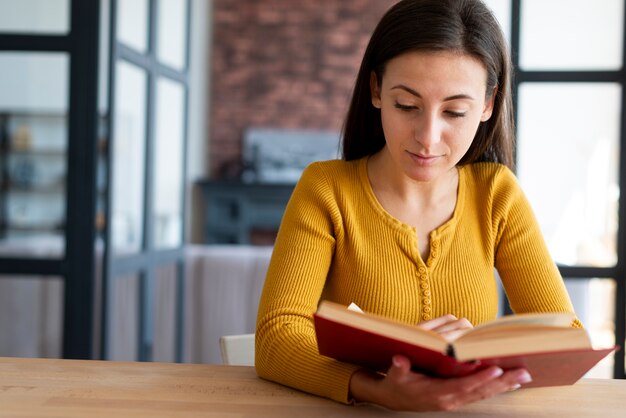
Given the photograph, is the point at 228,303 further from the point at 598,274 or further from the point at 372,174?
the point at 372,174

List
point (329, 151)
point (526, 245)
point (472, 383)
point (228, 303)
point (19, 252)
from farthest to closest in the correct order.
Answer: point (329, 151)
point (228, 303)
point (19, 252)
point (526, 245)
point (472, 383)

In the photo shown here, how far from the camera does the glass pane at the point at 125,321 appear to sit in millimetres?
2820

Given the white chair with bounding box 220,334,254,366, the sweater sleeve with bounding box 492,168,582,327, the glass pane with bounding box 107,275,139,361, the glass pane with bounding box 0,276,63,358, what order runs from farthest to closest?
the glass pane with bounding box 107,275,139,361 → the glass pane with bounding box 0,276,63,358 → the white chair with bounding box 220,334,254,366 → the sweater sleeve with bounding box 492,168,582,327

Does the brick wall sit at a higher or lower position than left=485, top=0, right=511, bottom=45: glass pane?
higher

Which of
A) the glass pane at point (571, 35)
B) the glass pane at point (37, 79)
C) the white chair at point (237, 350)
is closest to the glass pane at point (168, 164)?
the glass pane at point (37, 79)

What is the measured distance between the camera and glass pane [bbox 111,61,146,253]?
2725 mm

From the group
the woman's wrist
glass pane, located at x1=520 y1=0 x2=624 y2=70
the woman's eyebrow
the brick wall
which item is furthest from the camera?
the brick wall

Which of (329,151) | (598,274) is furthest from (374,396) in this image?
(329,151)

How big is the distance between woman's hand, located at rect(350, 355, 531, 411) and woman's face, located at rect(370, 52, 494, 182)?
0.40 m

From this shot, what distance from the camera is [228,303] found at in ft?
10.8

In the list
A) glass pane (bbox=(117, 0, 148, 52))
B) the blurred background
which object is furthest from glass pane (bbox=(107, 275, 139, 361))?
glass pane (bbox=(117, 0, 148, 52))

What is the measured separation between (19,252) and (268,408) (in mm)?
1974

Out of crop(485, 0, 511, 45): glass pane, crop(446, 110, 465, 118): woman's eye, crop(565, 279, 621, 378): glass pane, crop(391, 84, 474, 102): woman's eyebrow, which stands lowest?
crop(565, 279, 621, 378): glass pane

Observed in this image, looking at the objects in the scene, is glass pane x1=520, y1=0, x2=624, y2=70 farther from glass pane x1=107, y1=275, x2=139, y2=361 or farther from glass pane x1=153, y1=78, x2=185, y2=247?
glass pane x1=107, y1=275, x2=139, y2=361
